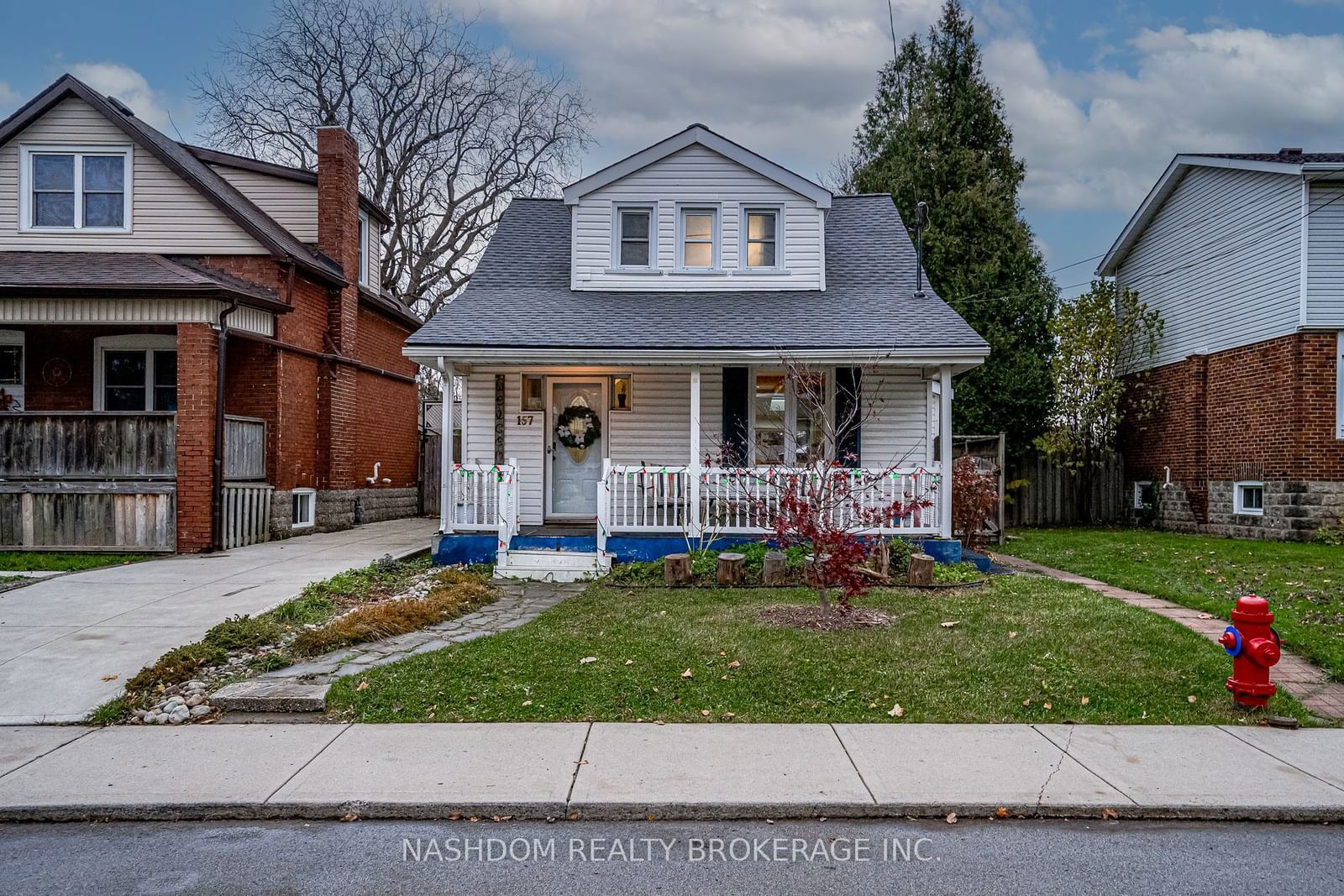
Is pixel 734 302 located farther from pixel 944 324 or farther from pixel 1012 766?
pixel 1012 766

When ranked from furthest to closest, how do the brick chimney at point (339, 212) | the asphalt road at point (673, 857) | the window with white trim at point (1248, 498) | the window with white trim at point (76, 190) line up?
the brick chimney at point (339, 212)
the window with white trim at point (1248, 498)
the window with white trim at point (76, 190)
the asphalt road at point (673, 857)

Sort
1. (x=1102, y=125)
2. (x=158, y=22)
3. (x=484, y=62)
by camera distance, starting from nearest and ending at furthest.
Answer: (x=158, y=22) → (x=1102, y=125) → (x=484, y=62)

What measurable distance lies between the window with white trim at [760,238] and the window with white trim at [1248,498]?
370 inches

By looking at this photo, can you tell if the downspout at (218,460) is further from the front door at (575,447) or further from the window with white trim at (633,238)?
the window with white trim at (633,238)

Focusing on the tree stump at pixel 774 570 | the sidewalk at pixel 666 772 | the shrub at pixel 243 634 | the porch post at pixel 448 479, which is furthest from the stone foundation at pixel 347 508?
the sidewalk at pixel 666 772

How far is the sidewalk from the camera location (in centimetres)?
400

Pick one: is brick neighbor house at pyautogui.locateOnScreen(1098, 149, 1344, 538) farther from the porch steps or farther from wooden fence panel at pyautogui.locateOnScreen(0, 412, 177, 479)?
wooden fence panel at pyautogui.locateOnScreen(0, 412, 177, 479)

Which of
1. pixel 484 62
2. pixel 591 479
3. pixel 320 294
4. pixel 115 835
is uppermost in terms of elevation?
pixel 484 62

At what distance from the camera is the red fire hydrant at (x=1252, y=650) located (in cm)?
512

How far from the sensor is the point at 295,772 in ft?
14.3

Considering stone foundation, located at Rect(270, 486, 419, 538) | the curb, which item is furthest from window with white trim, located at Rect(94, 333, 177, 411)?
the curb

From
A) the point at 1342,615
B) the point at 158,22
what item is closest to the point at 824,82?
the point at 158,22

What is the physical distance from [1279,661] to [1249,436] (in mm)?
10258

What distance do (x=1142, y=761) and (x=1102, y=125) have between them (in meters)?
24.1
